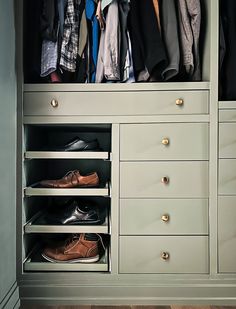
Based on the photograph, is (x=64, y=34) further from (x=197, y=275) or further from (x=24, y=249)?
(x=197, y=275)

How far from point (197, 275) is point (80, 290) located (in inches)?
24.4

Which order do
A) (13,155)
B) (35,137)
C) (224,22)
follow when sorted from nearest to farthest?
(13,155)
(224,22)
(35,137)

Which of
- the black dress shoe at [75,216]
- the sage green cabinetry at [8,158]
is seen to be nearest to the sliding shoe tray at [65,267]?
the sage green cabinetry at [8,158]

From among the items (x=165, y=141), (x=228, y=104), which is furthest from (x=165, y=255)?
(x=228, y=104)

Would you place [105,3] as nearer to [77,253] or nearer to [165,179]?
[165,179]

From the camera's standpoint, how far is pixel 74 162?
2.08 metres

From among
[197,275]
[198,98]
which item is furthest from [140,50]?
[197,275]

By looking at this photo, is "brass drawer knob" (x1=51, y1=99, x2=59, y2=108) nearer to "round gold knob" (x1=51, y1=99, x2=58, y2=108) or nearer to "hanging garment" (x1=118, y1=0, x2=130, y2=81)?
"round gold knob" (x1=51, y1=99, x2=58, y2=108)

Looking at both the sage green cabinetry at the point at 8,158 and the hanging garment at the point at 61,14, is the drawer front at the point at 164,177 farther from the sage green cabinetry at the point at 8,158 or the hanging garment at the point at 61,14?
the hanging garment at the point at 61,14

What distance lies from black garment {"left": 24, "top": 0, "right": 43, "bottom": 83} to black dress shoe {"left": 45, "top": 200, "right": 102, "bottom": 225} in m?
0.76

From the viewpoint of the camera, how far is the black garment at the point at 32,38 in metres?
1.55

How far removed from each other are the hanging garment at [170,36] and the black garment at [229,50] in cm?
26

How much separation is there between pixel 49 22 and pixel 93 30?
230 mm

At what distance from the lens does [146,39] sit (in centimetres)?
152
